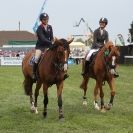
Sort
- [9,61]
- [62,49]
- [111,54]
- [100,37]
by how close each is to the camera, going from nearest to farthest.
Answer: [62,49] < [111,54] < [100,37] < [9,61]

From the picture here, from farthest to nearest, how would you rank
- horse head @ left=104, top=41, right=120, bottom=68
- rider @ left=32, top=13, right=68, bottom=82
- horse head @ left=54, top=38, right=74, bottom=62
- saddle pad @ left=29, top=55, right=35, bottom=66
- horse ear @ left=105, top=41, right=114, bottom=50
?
horse ear @ left=105, top=41, right=114, bottom=50 < saddle pad @ left=29, top=55, right=35, bottom=66 < horse head @ left=104, top=41, right=120, bottom=68 < rider @ left=32, top=13, right=68, bottom=82 < horse head @ left=54, top=38, right=74, bottom=62

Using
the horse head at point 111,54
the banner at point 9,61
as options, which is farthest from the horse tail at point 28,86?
the banner at point 9,61

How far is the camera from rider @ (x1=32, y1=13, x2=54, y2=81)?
45.0ft

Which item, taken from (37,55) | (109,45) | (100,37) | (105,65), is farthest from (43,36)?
(100,37)

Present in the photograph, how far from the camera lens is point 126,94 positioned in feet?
68.5

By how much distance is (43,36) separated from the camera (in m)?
13.8

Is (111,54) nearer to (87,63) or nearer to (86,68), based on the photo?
(87,63)

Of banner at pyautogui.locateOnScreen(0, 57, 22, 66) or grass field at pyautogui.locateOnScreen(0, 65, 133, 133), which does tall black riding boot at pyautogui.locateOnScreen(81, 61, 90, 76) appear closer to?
grass field at pyautogui.locateOnScreen(0, 65, 133, 133)

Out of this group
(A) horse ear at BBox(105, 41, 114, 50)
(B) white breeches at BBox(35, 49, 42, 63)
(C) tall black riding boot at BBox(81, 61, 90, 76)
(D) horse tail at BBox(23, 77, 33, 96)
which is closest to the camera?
(B) white breeches at BBox(35, 49, 42, 63)

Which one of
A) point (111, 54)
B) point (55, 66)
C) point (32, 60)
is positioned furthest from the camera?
point (32, 60)

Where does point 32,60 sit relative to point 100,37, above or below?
below

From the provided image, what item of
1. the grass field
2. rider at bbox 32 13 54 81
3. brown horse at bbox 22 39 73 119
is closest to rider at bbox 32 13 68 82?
rider at bbox 32 13 54 81

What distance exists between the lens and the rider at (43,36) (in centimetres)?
1370

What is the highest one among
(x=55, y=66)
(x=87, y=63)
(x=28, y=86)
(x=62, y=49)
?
(x=62, y=49)
